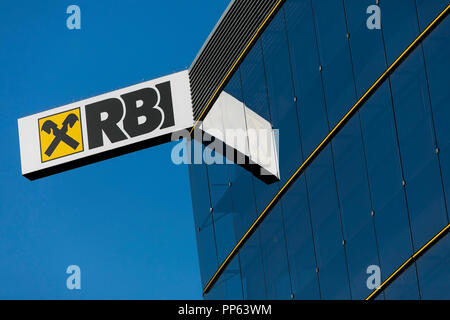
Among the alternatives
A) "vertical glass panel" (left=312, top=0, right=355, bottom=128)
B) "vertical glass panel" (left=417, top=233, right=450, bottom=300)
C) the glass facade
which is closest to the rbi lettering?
the glass facade

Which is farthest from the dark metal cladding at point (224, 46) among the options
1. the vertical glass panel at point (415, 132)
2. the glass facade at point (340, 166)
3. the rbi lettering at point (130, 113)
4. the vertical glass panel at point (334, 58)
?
the vertical glass panel at point (415, 132)

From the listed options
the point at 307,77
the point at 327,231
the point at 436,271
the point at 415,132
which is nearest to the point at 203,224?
the point at 327,231

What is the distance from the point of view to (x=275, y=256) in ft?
92.8

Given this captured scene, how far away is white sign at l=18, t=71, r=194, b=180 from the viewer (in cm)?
3259

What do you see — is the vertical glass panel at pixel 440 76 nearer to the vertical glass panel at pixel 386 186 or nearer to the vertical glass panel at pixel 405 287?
the vertical glass panel at pixel 386 186

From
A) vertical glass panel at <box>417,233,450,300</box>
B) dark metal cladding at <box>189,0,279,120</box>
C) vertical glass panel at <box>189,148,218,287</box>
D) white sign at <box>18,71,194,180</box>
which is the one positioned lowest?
vertical glass panel at <box>417,233,450,300</box>

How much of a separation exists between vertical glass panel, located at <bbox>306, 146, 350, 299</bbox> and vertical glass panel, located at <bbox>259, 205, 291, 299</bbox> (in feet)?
6.14

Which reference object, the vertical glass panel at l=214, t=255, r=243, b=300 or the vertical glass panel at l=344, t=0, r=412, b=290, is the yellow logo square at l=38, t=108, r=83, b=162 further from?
the vertical glass panel at l=344, t=0, r=412, b=290

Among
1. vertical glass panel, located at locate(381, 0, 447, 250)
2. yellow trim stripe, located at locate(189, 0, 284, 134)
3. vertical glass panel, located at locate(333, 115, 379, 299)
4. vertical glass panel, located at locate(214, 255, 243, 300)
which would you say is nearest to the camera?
vertical glass panel, located at locate(381, 0, 447, 250)

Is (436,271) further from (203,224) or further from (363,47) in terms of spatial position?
(203,224)

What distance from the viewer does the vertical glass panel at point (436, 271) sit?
2181cm

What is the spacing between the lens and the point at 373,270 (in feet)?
78.7

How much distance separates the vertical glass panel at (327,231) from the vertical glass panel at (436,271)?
2815mm
